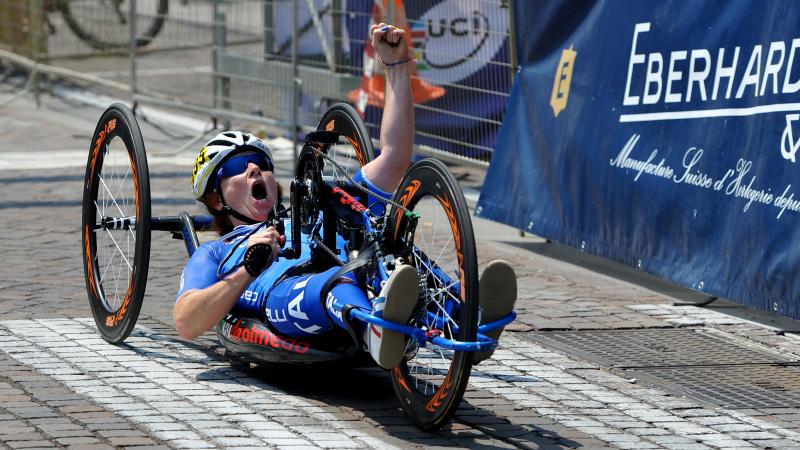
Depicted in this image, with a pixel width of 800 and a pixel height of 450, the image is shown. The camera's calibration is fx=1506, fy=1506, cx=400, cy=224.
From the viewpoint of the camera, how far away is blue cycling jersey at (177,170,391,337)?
555 centimetres

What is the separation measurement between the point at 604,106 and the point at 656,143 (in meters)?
0.54

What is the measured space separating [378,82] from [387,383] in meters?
5.79

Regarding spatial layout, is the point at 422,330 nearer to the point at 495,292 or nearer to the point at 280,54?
the point at 495,292

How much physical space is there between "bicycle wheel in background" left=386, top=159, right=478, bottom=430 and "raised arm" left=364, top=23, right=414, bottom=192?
0.40m

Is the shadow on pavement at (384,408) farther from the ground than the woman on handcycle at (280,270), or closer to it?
closer to it

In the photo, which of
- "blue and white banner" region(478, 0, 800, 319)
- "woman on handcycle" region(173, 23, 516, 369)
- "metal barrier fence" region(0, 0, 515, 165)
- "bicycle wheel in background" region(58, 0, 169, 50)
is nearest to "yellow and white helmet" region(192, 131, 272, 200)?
"woman on handcycle" region(173, 23, 516, 369)

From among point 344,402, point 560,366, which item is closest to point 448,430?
point 344,402

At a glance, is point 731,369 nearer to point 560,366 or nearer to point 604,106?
point 560,366

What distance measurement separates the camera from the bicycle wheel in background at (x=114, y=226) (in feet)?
20.8

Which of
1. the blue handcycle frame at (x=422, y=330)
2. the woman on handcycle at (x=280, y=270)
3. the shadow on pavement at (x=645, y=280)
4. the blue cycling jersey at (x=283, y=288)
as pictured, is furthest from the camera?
the shadow on pavement at (x=645, y=280)

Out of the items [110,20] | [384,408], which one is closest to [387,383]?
[384,408]

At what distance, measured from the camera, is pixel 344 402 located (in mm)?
5789

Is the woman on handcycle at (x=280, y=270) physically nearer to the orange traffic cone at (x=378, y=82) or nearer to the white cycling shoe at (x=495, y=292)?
the white cycling shoe at (x=495, y=292)

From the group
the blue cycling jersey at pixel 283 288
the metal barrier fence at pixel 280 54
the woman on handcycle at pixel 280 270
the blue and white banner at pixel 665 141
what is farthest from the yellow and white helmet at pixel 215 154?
the metal barrier fence at pixel 280 54
